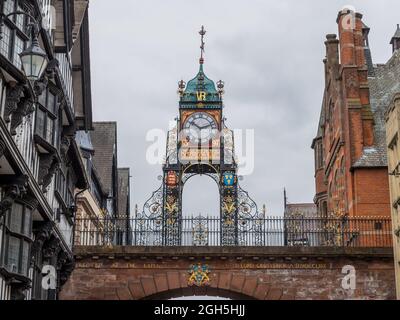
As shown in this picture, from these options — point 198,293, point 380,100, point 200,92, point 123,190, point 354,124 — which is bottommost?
point 198,293

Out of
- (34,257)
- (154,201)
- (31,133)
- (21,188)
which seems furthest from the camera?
(154,201)

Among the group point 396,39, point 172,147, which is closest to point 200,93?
point 172,147

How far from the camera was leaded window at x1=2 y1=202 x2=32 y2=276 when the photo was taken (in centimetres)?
1656

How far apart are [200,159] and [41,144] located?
12438 mm

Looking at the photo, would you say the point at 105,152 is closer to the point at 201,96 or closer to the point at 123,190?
the point at 123,190

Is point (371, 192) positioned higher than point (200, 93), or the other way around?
point (200, 93)

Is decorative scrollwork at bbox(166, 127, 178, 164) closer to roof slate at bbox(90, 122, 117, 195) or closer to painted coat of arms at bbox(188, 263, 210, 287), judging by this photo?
painted coat of arms at bbox(188, 263, 210, 287)

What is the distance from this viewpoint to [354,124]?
108ft

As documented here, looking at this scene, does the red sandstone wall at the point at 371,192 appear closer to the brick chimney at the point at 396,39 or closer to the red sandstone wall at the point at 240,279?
the red sandstone wall at the point at 240,279

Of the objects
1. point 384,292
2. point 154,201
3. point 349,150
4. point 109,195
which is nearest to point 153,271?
point 154,201

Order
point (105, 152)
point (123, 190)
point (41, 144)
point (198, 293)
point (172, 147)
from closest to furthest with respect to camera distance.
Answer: point (41, 144) < point (198, 293) < point (172, 147) < point (105, 152) < point (123, 190)

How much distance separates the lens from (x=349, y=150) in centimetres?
3247

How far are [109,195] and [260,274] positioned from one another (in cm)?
1739

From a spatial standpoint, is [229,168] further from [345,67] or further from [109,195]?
[109,195]
